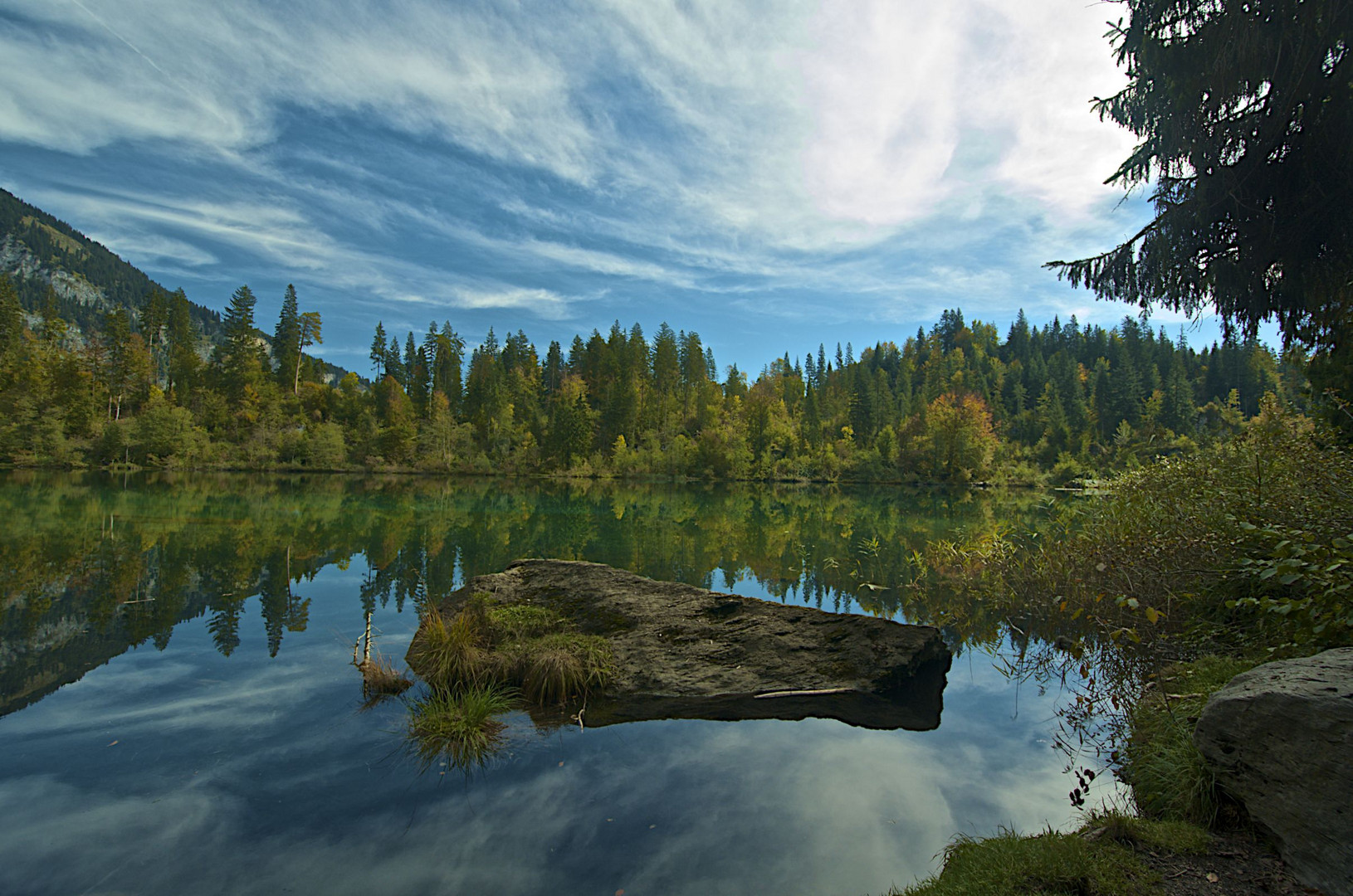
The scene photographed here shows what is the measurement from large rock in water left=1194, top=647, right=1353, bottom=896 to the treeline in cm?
6224

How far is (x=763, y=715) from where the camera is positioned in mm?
7160

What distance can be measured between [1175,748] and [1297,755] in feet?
4.79

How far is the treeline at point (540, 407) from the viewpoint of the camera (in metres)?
60.3

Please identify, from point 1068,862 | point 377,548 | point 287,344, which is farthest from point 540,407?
point 1068,862

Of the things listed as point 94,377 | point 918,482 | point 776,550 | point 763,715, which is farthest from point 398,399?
point 763,715

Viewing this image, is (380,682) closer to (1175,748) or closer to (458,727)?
(458,727)

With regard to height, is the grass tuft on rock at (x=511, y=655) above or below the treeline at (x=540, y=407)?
below

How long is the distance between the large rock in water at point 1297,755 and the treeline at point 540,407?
62.2 meters

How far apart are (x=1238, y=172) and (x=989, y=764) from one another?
7.20 m

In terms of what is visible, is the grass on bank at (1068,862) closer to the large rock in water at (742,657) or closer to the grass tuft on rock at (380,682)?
the large rock in water at (742,657)

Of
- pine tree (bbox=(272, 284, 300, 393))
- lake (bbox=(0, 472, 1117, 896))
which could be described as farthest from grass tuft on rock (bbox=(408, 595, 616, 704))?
pine tree (bbox=(272, 284, 300, 393))

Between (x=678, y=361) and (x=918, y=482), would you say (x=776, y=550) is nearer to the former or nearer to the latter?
(x=918, y=482)

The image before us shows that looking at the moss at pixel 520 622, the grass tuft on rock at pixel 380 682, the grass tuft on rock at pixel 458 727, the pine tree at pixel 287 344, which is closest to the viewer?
the grass tuft on rock at pixel 458 727

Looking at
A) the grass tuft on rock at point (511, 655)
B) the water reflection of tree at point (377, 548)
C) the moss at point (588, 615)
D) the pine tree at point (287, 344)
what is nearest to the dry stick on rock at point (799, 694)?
the grass tuft on rock at point (511, 655)
